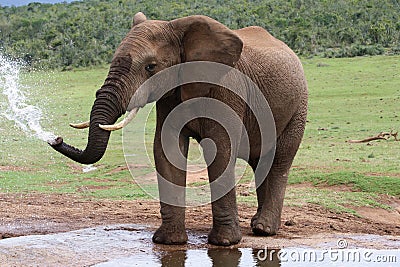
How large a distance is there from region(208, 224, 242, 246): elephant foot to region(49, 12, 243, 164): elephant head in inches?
48.6

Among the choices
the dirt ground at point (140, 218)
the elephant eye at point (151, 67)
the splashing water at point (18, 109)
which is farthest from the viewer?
the splashing water at point (18, 109)

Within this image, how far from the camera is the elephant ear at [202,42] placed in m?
6.76

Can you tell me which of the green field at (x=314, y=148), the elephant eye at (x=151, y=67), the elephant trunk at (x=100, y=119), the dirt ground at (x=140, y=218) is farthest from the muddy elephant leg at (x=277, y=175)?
the elephant trunk at (x=100, y=119)

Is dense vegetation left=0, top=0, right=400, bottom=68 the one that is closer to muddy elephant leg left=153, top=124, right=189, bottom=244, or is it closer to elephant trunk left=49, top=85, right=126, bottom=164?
muddy elephant leg left=153, top=124, right=189, bottom=244

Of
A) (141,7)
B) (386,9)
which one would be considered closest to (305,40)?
(386,9)

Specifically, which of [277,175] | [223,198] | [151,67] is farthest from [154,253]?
[277,175]

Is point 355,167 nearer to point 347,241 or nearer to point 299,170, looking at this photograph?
point 299,170

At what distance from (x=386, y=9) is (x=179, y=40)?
136ft

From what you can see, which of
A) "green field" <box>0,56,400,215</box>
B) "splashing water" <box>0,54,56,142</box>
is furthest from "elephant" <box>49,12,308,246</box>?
"splashing water" <box>0,54,56,142</box>

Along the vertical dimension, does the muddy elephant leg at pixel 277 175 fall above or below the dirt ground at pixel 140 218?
above

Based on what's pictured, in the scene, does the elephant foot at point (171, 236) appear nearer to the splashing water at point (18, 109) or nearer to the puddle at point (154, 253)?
the puddle at point (154, 253)

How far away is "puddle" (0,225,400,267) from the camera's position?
629 cm

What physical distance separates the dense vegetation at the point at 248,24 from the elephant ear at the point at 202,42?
27.7m

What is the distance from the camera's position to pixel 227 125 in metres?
6.83
